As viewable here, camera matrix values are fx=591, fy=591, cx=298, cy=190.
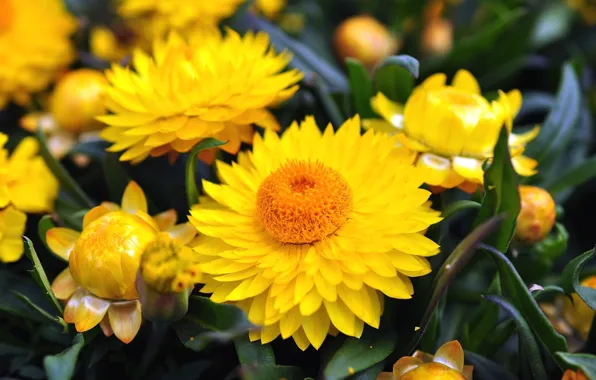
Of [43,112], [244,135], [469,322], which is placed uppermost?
[244,135]

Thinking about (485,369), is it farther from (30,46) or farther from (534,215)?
(30,46)

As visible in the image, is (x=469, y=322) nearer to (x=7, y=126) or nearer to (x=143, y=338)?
(x=143, y=338)

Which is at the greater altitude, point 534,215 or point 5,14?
point 5,14

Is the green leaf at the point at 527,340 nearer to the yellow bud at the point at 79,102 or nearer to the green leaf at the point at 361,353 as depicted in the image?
the green leaf at the point at 361,353

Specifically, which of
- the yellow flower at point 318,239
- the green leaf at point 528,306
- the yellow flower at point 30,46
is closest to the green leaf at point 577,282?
the green leaf at point 528,306

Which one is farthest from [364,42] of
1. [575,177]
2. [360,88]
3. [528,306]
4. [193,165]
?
[528,306]

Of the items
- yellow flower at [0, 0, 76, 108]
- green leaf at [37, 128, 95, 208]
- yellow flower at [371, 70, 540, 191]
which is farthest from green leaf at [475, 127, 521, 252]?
yellow flower at [0, 0, 76, 108]

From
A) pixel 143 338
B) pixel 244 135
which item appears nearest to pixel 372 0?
pixel 244 135

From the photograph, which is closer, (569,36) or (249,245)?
(249,245)
